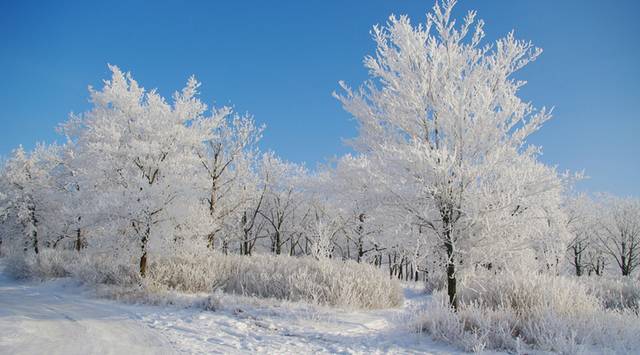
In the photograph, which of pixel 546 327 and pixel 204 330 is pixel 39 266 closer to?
pixel 204 330

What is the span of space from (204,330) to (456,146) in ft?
17.0

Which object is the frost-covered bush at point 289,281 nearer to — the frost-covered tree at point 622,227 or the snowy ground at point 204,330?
the snowy ground at point 204,330

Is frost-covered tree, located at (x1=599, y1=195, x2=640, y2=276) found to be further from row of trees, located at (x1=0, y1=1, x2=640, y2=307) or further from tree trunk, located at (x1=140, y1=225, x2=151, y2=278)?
tree trunk, located at (x1=140, y1=225, x2=151, y2=278)

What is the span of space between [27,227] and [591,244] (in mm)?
50941

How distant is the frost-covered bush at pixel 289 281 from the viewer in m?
8.41

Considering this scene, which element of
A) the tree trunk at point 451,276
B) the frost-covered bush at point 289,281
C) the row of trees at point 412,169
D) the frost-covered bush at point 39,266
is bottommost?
the frost-covered bush at point 39,266

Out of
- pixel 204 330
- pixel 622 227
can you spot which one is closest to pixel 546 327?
pixel 204 330

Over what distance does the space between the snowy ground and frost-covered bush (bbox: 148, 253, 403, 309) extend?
37.2 inches

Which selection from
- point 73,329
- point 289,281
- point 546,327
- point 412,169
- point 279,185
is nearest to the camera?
point 546,327

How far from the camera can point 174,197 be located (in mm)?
11055

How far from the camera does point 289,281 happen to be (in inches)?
346

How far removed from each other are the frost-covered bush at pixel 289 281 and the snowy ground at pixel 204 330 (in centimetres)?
94

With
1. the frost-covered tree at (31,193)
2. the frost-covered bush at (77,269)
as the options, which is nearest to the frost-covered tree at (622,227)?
the frost-covered bush at (77,269)

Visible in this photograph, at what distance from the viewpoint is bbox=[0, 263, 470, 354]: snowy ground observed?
4.64 m
